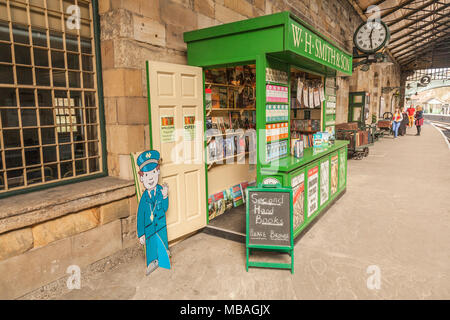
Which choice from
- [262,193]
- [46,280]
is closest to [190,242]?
[262,193]

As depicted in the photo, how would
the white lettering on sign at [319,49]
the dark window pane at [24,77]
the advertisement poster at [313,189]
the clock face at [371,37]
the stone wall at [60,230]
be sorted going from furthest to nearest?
the clock face at [371,37] < the dark window pane at [24,77] < the advertisement poster at [313,189] < the white lettering on sign at [319,49] < the stone wall at [60,230]

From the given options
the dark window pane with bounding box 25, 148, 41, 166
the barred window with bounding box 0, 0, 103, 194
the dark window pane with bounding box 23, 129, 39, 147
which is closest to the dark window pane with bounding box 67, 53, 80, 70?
the barred window with bounding box 0, 0, 103, 194

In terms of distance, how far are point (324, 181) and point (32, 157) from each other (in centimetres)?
536

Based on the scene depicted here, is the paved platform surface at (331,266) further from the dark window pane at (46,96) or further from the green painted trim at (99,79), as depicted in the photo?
the dark window pane at (46,96)

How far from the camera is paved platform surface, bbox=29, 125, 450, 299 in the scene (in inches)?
121

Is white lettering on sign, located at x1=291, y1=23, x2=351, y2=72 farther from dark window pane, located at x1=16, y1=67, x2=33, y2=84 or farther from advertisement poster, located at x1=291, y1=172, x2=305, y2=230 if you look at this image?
dark window pane, located at x1=16, y1=67, x2=33, y2=84

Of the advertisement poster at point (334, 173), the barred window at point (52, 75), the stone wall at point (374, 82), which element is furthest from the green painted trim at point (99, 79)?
the stone wall at point (374, 82)

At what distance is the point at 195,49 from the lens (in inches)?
167

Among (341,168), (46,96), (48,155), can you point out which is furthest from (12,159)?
(341,168)

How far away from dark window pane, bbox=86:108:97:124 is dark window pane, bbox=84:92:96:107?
6cm

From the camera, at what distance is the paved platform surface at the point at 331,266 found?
3070 millimetres

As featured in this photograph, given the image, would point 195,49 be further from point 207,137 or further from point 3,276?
point 3,276

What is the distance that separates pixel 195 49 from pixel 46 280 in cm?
330
